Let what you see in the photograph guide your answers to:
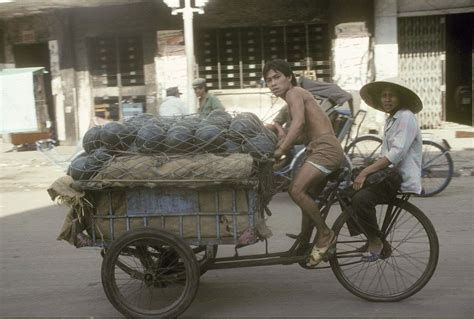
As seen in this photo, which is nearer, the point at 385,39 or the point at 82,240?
the point at 82,240

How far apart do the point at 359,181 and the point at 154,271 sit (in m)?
1.53

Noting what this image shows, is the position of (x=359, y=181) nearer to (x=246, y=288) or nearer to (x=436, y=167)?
(x=246, y=288)

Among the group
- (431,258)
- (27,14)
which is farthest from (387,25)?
(431,258)

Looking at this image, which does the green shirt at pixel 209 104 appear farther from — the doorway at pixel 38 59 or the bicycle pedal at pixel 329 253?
the doorway at pixel 38 59

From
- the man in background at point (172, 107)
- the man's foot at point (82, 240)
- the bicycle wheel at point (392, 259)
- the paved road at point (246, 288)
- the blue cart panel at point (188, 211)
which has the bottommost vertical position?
the paved road at point (246, 288)

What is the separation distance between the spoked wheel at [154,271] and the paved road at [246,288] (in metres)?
0.27

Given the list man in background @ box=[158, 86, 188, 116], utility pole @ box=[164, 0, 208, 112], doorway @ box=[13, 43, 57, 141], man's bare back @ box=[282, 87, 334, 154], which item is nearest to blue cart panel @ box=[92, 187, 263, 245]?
man's bare back @ box=[282, 87, 334, 154]

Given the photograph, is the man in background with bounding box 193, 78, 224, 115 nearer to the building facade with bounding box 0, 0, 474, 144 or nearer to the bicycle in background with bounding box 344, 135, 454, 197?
the bicycle in background with bounding box 344, 135, 454, 197

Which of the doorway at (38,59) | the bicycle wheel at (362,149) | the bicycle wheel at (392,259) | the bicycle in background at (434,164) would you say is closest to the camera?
the bicycle wheel at (392,259)

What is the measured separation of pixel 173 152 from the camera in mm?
3969

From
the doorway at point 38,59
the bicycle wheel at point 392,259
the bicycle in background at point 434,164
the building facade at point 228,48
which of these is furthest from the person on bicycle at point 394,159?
the doorway at point 38,59

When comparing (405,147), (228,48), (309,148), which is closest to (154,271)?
(309,148)

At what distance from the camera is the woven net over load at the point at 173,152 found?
12.5 ft

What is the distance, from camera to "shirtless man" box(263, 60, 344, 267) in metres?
4.12
